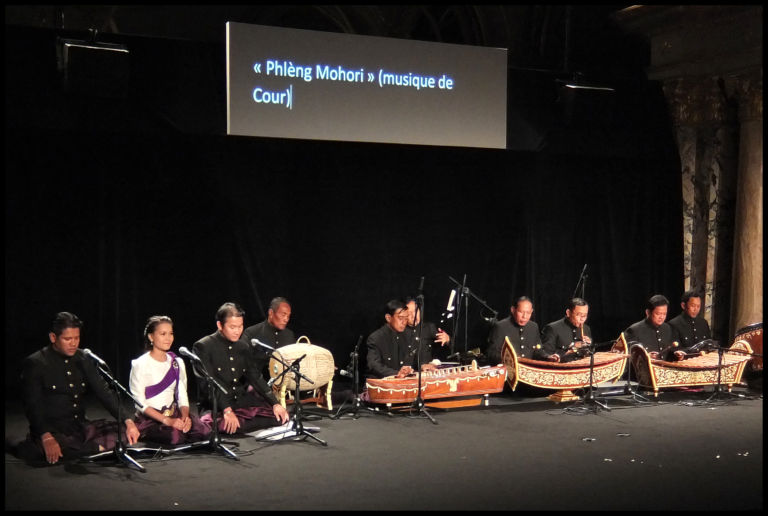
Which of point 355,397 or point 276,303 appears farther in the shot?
point 276,303

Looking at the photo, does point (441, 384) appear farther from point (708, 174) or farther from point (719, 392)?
point (708, 174)

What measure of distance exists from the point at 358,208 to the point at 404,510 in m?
4.94

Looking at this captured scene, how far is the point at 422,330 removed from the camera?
947 cm

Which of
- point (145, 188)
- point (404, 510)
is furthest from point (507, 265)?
point (404, 510)

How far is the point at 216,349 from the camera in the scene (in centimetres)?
768

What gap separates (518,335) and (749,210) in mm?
3182

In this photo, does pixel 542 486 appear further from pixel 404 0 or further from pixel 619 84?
pixel 404 0

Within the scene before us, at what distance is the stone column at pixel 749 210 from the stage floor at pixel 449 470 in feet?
8.45

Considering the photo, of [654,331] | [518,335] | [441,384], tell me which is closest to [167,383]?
[441,384]

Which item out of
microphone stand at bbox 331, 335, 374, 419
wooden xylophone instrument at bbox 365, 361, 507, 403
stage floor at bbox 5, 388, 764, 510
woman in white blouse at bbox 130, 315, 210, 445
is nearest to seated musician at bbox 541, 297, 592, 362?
wooden xylophone instrument at bbox 365, 361, 507, 403

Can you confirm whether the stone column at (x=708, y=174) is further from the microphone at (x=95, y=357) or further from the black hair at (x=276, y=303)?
the microphone at (x=95, y=357)

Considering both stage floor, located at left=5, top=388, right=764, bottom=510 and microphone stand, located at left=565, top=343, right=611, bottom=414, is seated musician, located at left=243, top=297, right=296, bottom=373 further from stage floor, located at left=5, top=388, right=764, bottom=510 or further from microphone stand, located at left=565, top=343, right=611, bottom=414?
microphone stand, located at left=565, top=343, right=611, bottom=414

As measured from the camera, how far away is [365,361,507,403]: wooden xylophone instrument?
27.7ft

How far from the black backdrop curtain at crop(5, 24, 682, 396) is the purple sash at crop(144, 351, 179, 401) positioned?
2110 millimetres
